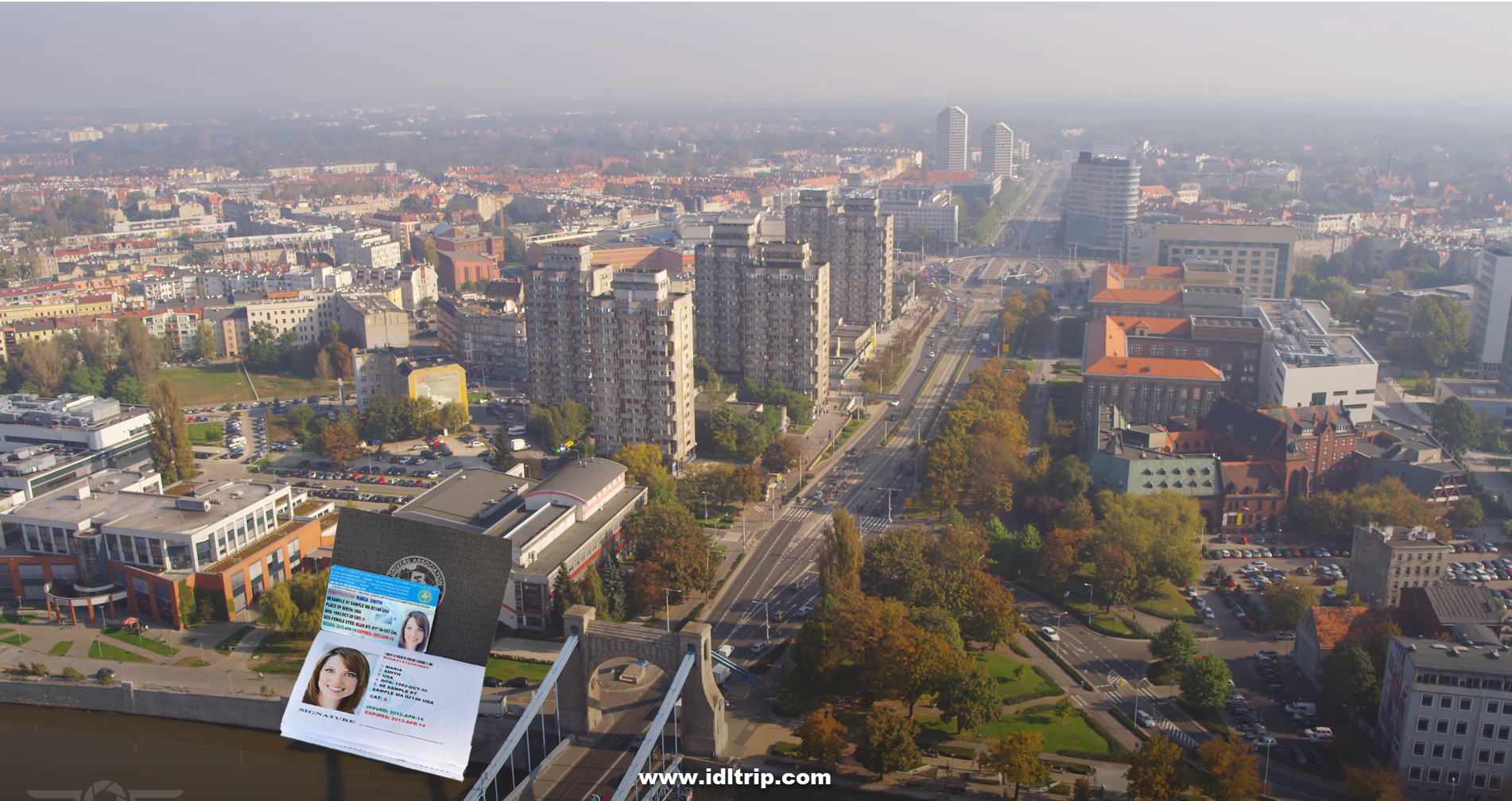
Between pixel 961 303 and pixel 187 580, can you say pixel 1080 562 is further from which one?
pixel 961 303

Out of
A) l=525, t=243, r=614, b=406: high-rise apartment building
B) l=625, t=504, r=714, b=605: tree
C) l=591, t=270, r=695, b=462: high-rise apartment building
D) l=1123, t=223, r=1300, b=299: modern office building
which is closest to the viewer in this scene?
l=625, t=504, r=714, b=605: tree

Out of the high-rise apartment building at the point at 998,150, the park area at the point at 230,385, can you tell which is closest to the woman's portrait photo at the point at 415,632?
the park area at the point at 230,385

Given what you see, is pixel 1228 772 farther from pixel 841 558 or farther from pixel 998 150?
pixel 998 150

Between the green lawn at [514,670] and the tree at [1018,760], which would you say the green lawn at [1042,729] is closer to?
the tree at [1018,760]

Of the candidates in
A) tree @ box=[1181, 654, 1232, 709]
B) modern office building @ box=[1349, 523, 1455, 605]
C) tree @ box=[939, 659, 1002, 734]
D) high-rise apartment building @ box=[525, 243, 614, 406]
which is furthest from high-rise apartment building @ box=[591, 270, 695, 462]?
modern office building @ box=[1349, 523, 1455, 605]

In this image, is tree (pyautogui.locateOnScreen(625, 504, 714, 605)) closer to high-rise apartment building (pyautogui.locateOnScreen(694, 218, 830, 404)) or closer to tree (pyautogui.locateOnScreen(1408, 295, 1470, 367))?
high-rise apartment building (pyautogui.locateOnScreen(694, 218, 830, 404))

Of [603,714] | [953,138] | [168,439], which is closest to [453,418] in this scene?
[168,439]
